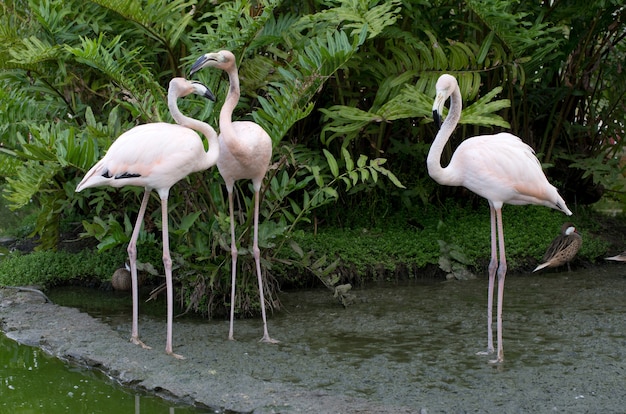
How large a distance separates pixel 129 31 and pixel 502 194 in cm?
327

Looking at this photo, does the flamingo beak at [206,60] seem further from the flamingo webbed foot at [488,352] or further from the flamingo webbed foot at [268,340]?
the flamingo webbed foot at [488,352]

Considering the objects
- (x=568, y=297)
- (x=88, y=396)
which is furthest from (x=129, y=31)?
(x=568, y=297)

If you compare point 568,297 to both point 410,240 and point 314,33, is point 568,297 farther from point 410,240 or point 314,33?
point 314,33

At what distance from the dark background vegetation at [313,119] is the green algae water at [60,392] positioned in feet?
3.49

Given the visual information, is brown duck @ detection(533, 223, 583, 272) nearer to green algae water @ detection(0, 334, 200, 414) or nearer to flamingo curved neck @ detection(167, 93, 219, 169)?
flamingo curved neck @ detection(167, 93, 219, 169)

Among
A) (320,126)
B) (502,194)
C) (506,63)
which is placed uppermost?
(506,63)

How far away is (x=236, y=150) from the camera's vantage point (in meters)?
5.59

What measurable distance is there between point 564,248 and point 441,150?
2791 mm

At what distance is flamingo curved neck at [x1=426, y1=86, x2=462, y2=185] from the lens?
17.1 ft

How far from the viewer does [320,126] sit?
7953 mm

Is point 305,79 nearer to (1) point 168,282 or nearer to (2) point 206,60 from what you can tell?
(2) point 206,60

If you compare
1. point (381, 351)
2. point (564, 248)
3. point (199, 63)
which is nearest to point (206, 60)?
point (199, 63)

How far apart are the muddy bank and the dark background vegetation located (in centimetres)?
53

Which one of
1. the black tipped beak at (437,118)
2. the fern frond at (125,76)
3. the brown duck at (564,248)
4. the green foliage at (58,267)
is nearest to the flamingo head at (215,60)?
the fern frond at (125,76)
